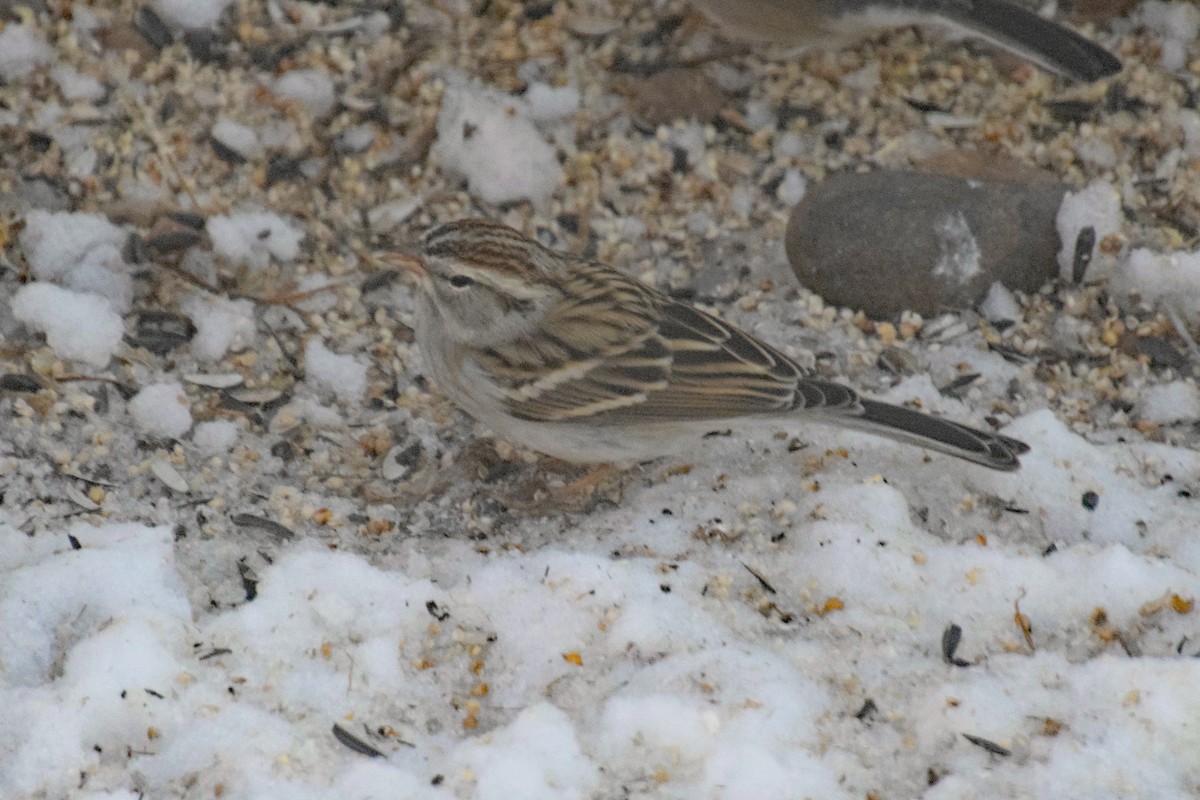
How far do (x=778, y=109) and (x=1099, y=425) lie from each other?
1.76 metres

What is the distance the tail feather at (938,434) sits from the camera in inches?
150

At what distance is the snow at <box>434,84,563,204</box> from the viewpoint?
506 cm

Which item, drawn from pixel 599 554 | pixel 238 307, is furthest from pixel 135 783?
pixel 238 307

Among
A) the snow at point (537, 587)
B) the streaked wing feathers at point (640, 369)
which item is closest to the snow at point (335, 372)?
the snow at point (537, 587)

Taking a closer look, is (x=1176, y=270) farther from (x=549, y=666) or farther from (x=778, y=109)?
(x=549, y=666)

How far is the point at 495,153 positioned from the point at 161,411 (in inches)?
60.5

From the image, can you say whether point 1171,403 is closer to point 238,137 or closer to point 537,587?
point 537,587

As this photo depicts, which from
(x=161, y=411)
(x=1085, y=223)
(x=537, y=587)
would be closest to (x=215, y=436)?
(x=161, y=411)

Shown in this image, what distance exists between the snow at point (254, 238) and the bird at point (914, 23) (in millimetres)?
1776

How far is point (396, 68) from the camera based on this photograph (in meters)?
5.27

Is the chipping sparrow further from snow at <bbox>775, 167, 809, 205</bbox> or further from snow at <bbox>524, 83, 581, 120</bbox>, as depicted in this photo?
snow at <bbox>524, 83, 581, 120</bbox>

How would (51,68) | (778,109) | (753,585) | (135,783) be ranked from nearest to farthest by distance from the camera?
(135,783), (753,585), (51,68), (778,109)

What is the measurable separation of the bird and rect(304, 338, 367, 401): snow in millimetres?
1992

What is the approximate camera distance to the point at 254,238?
4.76 m
